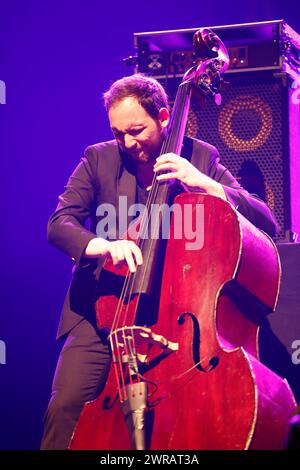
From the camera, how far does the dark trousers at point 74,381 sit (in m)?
2.45

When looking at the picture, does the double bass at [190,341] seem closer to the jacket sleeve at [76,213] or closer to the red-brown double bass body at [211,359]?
the red-brown double bass body at [211,359]

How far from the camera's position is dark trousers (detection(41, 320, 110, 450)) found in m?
2.45

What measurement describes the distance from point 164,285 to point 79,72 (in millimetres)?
Result: 2226

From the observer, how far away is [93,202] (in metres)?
2.78

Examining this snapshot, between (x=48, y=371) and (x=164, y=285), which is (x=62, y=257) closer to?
(x=48, y=371)

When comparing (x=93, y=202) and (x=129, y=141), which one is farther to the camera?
(x=93, y=202)

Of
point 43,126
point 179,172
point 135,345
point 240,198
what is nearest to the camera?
point 135,345

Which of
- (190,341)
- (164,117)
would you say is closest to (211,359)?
(190,341)

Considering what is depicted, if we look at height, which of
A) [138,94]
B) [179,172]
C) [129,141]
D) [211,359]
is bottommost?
[211,359]

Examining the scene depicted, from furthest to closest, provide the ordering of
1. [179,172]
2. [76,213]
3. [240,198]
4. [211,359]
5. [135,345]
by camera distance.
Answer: [76,213] → [240,198] → [179,172] → [135,345] → [211,359]

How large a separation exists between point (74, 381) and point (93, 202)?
2.16ft

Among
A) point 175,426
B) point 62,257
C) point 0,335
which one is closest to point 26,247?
point 62,257

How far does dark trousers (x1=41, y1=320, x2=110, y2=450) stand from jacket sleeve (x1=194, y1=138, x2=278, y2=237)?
655mm

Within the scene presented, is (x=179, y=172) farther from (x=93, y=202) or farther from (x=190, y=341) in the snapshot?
(x=190, y=341)
